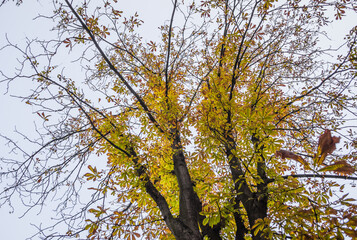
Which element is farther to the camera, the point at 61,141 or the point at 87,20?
the point at 61,141

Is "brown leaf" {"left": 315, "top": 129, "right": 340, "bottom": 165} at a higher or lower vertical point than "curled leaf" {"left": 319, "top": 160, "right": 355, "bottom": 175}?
higher

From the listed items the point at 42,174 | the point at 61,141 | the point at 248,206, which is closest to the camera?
the point at 248,206

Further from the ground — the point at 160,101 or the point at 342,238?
the point at 160,101

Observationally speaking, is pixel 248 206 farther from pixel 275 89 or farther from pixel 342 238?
pixel 275 89

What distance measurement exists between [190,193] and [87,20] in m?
3.64

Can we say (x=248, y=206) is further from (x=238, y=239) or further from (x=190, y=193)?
(x=190, y=193)

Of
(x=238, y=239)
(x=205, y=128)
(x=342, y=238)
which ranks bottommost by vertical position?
(x=342, y=238)

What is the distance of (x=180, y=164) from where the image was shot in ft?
12.3

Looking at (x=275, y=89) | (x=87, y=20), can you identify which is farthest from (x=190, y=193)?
(x=87, y=20)

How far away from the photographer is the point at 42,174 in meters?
3.66

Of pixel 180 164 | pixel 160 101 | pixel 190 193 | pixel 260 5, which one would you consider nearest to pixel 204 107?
pixel 160 101

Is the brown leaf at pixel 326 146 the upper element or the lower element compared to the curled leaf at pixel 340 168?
upper

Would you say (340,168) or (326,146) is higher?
(326,146)

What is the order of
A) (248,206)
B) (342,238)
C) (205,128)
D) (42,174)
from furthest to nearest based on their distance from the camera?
1. (42,174)
2. (205,128)
3. (248,206)
4. (342,238)
